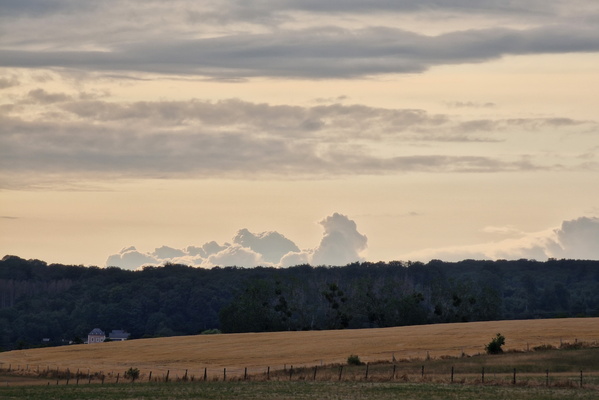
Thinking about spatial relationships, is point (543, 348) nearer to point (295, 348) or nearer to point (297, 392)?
point (295, 348)

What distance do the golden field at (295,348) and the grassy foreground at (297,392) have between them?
56.6ft

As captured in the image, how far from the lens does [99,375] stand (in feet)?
310

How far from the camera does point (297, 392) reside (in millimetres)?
70812

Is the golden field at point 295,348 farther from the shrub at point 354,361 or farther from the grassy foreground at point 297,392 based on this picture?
the grassy foreground at point 297,392

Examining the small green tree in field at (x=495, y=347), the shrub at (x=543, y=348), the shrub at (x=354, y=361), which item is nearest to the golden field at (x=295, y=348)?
the shrub at (x=543, y=348)

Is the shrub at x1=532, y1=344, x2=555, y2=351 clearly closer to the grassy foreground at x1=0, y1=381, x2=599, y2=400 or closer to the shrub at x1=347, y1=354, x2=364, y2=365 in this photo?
the shrub at x1=347, y1=354, x2=364, y2=365

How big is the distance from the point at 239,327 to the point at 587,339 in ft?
298

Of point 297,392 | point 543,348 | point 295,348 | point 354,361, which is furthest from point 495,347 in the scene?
point 297,392

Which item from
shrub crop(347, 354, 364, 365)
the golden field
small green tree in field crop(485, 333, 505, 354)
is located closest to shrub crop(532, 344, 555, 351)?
the golden field

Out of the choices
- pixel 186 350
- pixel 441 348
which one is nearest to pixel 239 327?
pixel 186 350

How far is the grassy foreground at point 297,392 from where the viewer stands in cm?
6738

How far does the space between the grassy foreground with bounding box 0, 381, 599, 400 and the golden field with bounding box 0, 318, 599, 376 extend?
17266 millimetres

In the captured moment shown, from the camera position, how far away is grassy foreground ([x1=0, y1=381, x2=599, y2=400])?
67375mm

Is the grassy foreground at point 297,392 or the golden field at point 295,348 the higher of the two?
the golden field at point 295,348
